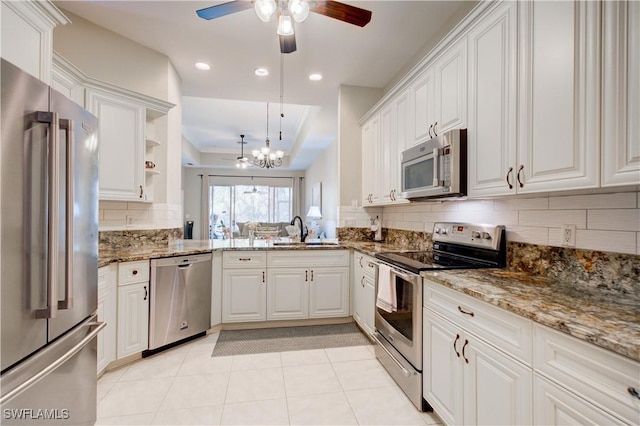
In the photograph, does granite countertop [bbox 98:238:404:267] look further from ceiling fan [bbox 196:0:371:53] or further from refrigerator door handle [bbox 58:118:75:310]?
ceiling fan [bbox 196:0:371:53]

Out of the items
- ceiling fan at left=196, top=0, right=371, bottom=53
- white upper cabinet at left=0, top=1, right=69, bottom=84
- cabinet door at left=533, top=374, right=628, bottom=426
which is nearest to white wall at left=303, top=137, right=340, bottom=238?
ceiling fan at left=196, top=0, right=371, bottom=53

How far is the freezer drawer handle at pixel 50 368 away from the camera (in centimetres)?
101

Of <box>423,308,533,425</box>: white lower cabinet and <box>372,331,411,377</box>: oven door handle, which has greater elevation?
<box>423,308,533,425</box>: white lower cabinet

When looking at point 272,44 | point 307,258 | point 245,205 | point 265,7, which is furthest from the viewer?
point 245,205

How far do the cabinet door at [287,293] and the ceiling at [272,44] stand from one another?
2308mm

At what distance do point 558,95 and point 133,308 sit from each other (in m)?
3.08

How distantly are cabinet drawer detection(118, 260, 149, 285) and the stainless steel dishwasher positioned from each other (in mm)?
60

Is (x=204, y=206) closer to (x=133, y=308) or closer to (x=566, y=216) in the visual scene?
(x=133, y=308)

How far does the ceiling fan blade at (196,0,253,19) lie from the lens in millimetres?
1826

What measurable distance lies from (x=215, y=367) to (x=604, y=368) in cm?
238

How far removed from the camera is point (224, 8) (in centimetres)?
187

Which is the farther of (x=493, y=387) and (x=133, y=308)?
(x=133, y=308)

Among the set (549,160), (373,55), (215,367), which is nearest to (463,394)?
(549,160)

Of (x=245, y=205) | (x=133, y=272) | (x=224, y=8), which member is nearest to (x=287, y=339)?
(x=133, y=272)
